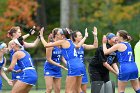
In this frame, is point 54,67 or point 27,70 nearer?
point 27,70

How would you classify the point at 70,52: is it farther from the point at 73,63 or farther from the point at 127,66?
the point at 127,66

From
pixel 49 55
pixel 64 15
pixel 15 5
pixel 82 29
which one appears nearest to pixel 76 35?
pixel 49 55

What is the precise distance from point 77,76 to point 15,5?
2368 cm

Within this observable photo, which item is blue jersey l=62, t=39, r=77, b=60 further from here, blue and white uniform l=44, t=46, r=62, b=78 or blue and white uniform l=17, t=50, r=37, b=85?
blue and white uniform l=44, t=46, r=62, b=78

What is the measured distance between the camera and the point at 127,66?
17344mm

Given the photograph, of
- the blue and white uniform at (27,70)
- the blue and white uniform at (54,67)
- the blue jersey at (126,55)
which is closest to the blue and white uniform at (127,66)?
the blue jersey at (126,55)

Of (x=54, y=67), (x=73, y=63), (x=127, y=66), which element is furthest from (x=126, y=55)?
(x=54, y=67)

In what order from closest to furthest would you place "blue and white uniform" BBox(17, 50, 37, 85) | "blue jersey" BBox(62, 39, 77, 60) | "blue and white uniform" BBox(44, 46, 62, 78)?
"blue and white uniform" BBox(17, 50, 37, 85)
"blue jersey" BBox(62, 39, 77, 60)
"blue and white uniform" BBox(44, 46, 62, 78)

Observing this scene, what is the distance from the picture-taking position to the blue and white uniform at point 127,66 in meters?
17.3

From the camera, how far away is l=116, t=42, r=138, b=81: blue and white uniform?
1727 centimetres

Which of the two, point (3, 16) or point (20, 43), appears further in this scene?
point (3, 16)

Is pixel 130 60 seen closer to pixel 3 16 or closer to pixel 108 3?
pixel 3 16

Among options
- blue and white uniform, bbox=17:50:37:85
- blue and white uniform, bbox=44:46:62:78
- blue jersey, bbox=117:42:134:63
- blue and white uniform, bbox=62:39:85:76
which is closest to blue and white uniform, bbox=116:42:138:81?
blue jersey, bbox=117:42:134:63

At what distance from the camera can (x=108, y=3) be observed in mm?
51750
